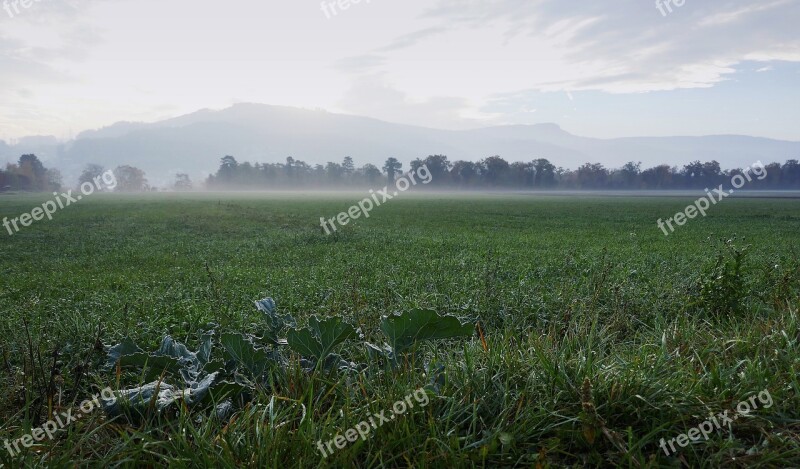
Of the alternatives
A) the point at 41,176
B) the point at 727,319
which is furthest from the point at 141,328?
the point at 41,176

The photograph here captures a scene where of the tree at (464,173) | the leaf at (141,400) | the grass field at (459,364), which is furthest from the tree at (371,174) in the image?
the leaf at (141,400)

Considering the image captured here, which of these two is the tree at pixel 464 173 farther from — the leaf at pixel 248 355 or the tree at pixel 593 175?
the leaf at pixel 248 355

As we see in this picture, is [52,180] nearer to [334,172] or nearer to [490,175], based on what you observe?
[334,172]

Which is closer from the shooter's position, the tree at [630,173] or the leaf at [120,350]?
the leaf at [120,350]

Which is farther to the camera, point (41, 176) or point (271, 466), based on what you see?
point (41, 176)

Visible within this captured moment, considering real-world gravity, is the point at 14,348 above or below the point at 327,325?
below

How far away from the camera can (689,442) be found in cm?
290

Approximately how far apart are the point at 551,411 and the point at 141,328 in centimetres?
547

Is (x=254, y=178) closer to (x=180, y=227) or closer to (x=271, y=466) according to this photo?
(x=180, y=227)
